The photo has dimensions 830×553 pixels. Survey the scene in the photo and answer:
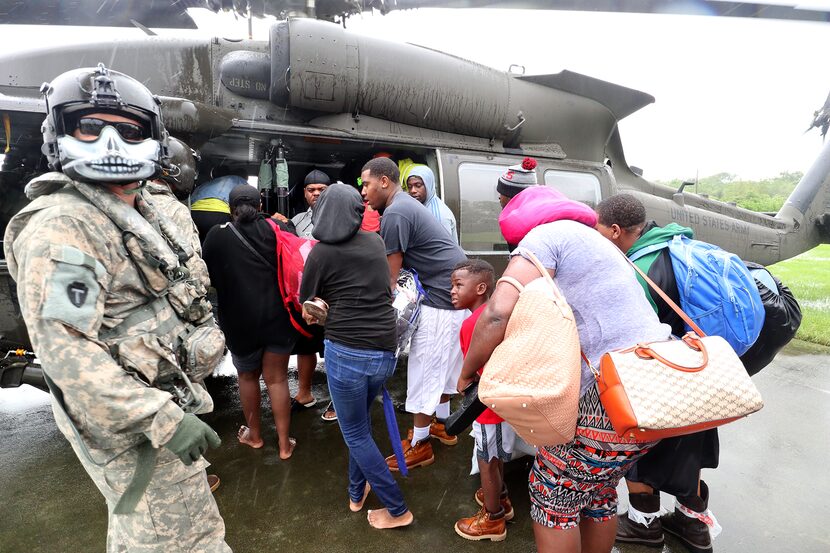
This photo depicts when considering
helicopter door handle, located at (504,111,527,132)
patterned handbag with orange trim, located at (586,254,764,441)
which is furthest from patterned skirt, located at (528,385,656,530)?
helicopter door handle, located at (504,111,527,132)

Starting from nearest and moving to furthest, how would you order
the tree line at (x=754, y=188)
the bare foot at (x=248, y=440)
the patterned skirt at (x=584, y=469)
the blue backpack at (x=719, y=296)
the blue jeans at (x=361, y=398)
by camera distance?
the patterned skirt at (x=584, y=469)
the blue backpack at (x=719, y=296)
the blue jeans at (x=361, y=398)
the bare foot at (x=248, y=440)
the tree line at (x=754, y=188)

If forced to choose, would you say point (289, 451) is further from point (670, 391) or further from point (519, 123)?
point (519, 123)

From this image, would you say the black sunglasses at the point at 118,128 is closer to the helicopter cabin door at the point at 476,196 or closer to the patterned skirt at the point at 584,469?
the patterned skirt at the point at 584,469

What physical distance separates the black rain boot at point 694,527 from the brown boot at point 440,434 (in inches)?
56.5

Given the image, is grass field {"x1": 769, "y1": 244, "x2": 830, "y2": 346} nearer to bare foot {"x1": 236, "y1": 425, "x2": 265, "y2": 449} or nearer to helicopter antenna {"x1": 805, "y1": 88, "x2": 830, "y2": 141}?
helicopter antenna {"x1": 805, "y1": 88, "x2": 830, "y2": 141}

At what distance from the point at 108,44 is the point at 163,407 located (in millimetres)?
3890

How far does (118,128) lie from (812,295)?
1205cm

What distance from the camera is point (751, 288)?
6.47 ft

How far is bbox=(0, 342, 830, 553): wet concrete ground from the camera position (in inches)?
92.1

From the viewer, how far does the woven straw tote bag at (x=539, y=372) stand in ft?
4.49

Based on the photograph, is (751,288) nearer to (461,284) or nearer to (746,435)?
(461,284)

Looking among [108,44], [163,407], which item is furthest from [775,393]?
[108,44]

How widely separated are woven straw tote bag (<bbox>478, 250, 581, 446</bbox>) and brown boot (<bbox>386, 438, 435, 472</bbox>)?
1725 mm

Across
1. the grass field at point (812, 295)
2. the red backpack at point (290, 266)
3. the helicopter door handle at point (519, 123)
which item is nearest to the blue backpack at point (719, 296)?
the red backpack at point (290, 266)
